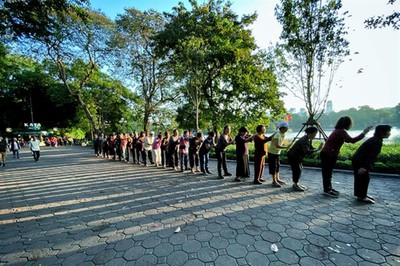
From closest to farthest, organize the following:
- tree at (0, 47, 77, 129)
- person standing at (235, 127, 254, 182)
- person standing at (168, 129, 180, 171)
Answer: person standing at (235, 127, 254, 182), person standing at (168, 129, 180, 171), tree at (0, 47, 77, 129)

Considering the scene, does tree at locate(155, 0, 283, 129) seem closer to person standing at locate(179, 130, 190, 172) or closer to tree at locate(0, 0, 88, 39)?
person standing at locate(179, 130, 190, 172)

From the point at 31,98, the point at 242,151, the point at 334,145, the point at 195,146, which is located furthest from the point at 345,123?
the point at 31,98

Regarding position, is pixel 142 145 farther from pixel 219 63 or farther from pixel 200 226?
pixel 219 63

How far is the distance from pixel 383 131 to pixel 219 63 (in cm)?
1146

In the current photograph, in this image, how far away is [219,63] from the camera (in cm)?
1396

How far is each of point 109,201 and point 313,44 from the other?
985cm

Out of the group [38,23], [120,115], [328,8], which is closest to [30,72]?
[120,115]

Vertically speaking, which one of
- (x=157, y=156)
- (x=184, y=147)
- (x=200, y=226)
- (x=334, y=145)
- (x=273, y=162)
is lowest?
(x=200, y=226)

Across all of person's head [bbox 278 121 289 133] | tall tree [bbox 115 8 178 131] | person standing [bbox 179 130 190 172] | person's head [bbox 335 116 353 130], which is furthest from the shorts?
tall tree [bbox 115 8 178 131]

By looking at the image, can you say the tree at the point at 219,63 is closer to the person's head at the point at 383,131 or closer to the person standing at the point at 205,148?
the person standing at the point at 205,148

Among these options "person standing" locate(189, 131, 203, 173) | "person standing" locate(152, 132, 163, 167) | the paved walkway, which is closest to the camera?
the paved walkway

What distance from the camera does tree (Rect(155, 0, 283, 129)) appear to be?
465 inches

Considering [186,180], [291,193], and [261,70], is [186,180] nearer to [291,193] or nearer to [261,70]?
[291,193]

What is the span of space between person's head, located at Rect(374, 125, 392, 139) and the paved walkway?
60.6 inches
